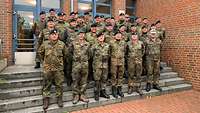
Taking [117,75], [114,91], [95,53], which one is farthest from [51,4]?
[114,91]

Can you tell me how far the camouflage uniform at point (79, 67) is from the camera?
7473 millimetres

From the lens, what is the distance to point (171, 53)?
36.1 feet

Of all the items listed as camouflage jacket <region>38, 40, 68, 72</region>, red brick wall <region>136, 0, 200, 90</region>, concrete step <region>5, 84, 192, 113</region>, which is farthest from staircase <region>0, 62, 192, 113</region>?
Answer: red brick wall <region>136, 0, 200, 90</region>

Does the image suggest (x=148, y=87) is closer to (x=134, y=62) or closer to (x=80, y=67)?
(x=134, y=62)

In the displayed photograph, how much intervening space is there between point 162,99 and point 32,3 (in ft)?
18.1

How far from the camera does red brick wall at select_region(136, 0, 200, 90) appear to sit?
9992 millimetres

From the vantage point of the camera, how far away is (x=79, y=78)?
7.54 meters

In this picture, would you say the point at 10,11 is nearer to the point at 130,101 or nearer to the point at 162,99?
the point at 130,101

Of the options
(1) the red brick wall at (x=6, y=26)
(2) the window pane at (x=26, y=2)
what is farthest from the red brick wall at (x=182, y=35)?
(1) the red brick wall at (x=6, y=26)

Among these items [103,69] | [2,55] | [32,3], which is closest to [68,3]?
[32,3]

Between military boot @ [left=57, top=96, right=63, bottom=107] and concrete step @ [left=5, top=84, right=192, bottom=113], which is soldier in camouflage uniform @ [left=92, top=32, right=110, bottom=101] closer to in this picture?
concrete step @ [left=5, top=84, right=192, bottom=113]

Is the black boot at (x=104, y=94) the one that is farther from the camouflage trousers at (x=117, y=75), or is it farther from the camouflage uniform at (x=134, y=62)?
the camouflage uniform at (x=134, y=62)

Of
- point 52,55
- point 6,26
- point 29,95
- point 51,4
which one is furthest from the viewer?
point 51,4

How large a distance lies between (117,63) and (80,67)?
1.25 metres
